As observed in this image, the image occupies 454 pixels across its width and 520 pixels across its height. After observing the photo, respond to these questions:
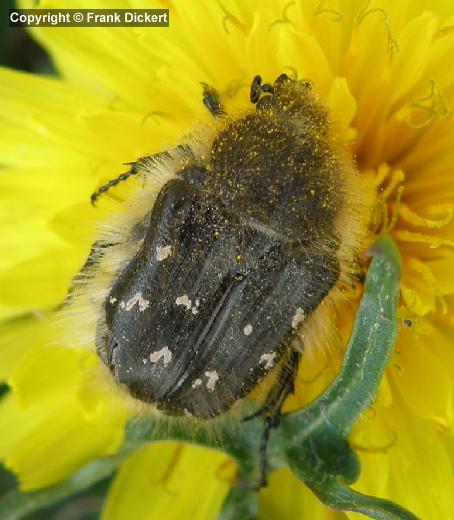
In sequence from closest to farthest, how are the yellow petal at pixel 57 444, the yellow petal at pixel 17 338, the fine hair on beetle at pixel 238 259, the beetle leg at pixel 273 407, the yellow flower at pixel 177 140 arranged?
the fine hair on beetle at pixel 238 259
the yellow flower at pixel 177 140
the beetle leg at pixel 273 407
the yellow petal at pixel 57 444
the yellow petal at pixel 17 338

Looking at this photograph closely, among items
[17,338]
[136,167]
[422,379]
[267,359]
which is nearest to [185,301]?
[267,359]

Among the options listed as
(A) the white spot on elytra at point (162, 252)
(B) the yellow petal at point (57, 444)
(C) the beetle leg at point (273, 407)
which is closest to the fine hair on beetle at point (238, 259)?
(A) the white spot on elytra at point (162, 252)

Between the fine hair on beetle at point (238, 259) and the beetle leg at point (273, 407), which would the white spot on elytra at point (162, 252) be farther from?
the beetle leg at point (273, 407)

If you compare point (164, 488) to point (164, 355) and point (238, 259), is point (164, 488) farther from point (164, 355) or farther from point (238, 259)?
point (238, 259)

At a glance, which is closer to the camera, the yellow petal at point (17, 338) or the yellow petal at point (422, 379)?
the yellow petal at point (422, 379)

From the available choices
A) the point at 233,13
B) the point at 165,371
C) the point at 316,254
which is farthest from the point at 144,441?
the point at 233,13

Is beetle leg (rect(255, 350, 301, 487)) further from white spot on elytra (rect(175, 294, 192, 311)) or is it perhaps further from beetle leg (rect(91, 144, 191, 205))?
beetle leg (rect(91, 144, 191, 205))

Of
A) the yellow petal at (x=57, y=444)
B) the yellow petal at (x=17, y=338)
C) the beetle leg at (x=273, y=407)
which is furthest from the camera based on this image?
the yellow petal at (x=17, y=338)
